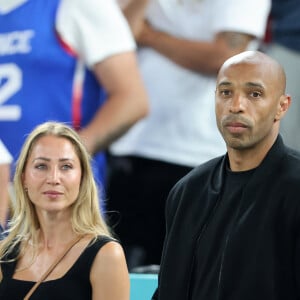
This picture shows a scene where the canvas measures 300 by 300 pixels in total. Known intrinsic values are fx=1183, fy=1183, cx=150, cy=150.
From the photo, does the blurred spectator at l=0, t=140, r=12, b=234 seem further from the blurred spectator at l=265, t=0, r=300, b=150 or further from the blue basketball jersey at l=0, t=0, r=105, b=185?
the blurred spectator at l=265, t=0, r=300, b=150

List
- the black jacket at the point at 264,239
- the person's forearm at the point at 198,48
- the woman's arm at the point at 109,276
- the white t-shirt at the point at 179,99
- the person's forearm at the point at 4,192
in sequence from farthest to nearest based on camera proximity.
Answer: the white t-shirt at the point at 179,99 < the person's forearm at the point at 198,48 < the person's forearm at the point at 4,192 < the woman's arm at the point at 109,276 < the black jacket at the point at 264,239

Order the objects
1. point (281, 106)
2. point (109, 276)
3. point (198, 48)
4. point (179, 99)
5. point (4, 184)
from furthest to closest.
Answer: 1. point (179, 99)
2. point (198, 48)
3. point (4, 184)
4. point (109, 276)
5. point (281, 106)

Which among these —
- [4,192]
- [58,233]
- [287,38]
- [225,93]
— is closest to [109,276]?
[58,233]

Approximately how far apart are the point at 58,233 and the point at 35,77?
1.07 meters

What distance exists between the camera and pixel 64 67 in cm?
519

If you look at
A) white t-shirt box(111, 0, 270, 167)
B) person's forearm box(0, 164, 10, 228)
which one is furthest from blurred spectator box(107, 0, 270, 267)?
person's forearm box(0, 164, 10, 228)

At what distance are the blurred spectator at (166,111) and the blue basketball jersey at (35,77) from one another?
623 mm

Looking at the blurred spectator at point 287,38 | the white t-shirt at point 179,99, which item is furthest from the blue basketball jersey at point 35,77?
the blurred spectator at point 287,38

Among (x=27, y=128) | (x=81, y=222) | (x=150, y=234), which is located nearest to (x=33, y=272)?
(x=81, y=222)

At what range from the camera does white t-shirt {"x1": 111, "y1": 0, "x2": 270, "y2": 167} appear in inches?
222

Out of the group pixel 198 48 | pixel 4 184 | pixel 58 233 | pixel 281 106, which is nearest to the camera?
pixel 281 106

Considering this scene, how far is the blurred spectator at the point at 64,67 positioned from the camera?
517cm

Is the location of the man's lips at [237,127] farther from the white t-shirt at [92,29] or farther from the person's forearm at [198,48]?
the person's forearm at [198,48]

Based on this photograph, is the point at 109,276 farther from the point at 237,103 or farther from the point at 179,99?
the point at 179,99
